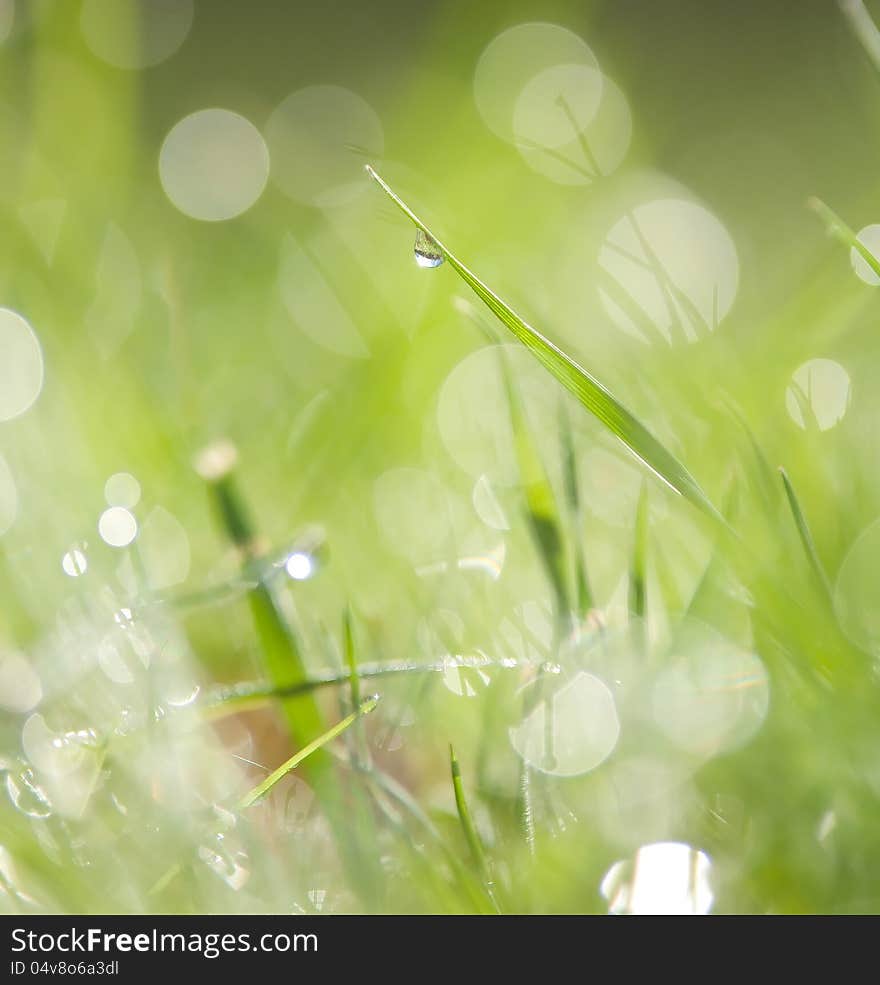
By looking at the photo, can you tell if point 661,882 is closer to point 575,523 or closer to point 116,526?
point 575,523

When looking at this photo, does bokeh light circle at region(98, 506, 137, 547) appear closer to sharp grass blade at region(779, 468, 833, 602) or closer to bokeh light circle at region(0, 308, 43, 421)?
bokeh light circle at region(0, 308, 43, 421)

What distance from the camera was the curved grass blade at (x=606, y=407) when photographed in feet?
1.16

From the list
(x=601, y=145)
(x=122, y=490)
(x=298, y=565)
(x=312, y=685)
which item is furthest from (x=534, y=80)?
(x=312, y=685)

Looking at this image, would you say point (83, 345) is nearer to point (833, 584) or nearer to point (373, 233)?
point (373, 233)

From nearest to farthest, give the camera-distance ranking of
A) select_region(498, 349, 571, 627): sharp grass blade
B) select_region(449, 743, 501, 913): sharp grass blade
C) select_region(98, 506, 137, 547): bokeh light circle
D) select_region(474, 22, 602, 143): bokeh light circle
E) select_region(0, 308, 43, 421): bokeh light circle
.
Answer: select_region(449, 743, 501, 913): sharp grass blade, select_region(498, 349, 571, 627): sharp grass blade, select_region(98, 506, 137, 547): bokeh light circle, select_region(0, 308, 43, 421): bokeh light circle, select_region(474, 22, 602, 143): bokeh light circle

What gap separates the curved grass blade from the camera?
0.35 m

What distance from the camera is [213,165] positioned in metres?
1.75

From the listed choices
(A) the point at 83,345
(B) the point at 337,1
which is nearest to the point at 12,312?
(A) the point at 83,345

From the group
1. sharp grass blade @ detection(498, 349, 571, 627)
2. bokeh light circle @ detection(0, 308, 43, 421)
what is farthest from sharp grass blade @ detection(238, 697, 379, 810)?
bokeh light circle @ detection(0, 308, 43, 421)

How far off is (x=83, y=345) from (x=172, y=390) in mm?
89

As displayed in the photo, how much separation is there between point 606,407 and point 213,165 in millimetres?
1597

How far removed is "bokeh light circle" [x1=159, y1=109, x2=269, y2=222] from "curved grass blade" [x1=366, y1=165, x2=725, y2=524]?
3.85 ft

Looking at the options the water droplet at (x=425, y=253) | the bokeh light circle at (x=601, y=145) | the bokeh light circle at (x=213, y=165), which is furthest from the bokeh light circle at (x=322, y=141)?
the water droplet at (x=425, y=253)
